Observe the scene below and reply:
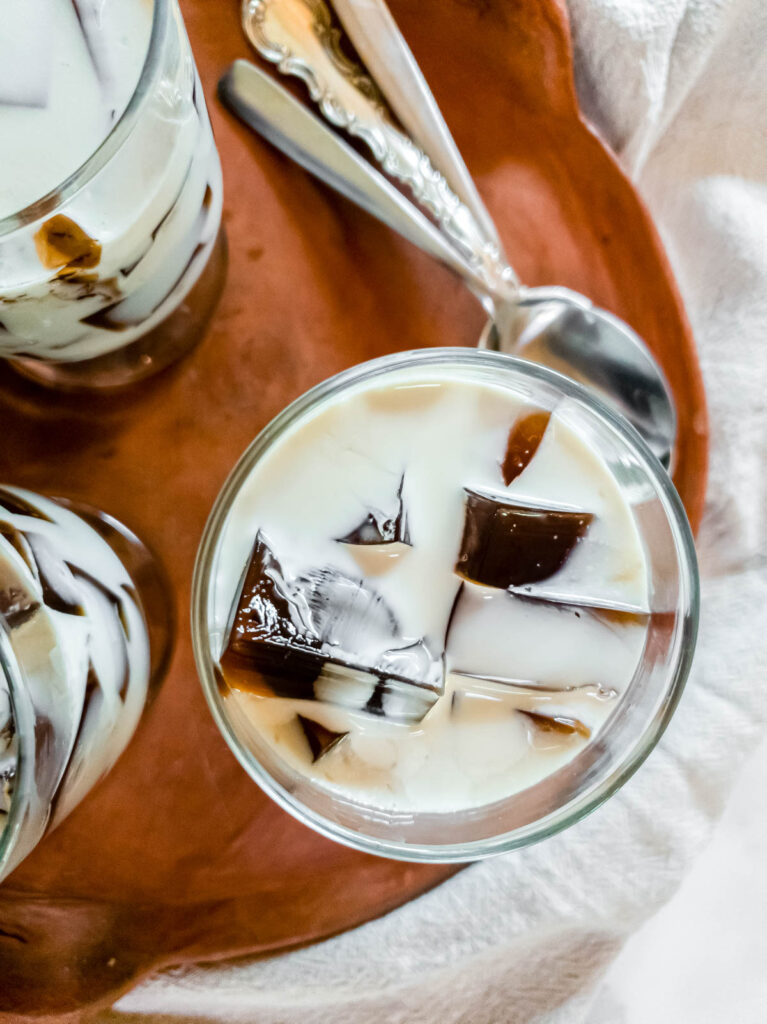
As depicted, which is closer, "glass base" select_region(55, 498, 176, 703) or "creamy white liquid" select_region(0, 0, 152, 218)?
"creamy white liquid" select_region(0, 0, 152, 218)

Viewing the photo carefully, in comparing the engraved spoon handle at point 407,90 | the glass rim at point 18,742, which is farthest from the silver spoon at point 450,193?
the glass rim at point 18,742

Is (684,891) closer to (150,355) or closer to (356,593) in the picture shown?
(356,593)

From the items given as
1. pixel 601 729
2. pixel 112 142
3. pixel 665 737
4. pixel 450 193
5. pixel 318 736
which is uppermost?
pixel 112 142

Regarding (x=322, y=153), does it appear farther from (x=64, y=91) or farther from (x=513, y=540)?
(x=513, y=540)

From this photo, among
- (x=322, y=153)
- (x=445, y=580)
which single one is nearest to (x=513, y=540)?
(x=445, y=580)

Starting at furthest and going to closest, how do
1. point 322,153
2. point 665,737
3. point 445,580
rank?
point 665,737
point 322,153
point 445,580

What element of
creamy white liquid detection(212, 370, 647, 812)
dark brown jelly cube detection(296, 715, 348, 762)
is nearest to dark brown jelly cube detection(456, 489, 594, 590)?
creamy white liquid detection(212, 370, 647, 812)

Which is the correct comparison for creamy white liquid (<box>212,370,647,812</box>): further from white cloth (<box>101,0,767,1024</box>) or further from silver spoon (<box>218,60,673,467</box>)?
white cloth (<box>101,0,767,1024</box>)
